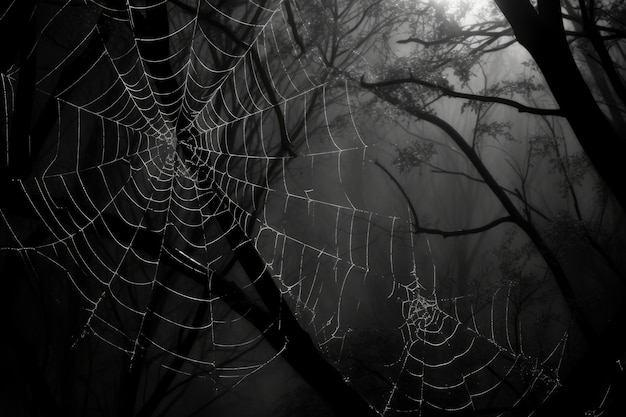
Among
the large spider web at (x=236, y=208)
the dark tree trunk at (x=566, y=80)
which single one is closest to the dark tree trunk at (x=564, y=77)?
the dark tree trunk at (x=566, y=80)

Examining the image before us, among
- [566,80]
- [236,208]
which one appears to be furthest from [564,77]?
[236,208]

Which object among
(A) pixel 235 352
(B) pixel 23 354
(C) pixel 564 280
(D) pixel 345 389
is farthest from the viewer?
(A) pixel 235 352

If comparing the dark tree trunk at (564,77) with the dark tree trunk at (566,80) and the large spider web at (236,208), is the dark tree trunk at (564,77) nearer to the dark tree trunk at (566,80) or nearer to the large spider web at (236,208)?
the dark tree trunk at (566,80)

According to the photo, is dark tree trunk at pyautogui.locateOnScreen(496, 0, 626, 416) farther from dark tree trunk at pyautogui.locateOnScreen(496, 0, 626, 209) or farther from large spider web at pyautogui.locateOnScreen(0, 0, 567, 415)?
large spider web at pyautogui.locateOnScreen(0, 0, 567, 415)

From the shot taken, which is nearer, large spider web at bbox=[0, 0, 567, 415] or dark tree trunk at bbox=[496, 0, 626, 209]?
dark tree trunk at bbox=[496, 0, 626, 209]

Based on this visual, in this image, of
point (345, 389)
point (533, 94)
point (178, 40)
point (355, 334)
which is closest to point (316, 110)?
point (178, 40)

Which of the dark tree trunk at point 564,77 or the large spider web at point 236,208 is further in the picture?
the large spider web at point 236,208

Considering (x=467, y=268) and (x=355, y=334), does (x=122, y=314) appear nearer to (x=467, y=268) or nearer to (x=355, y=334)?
(x=355, y=334)

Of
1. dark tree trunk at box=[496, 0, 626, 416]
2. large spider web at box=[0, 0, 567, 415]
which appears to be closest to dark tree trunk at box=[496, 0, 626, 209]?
dark tree trunk at box=[496, 0, 626, 416]

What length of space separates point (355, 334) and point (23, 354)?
20.1ft

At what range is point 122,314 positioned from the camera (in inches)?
391

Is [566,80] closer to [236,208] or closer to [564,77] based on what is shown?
[564,77]

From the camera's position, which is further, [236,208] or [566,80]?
[236,208]

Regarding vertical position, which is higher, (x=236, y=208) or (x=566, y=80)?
(x=566, y=80)
